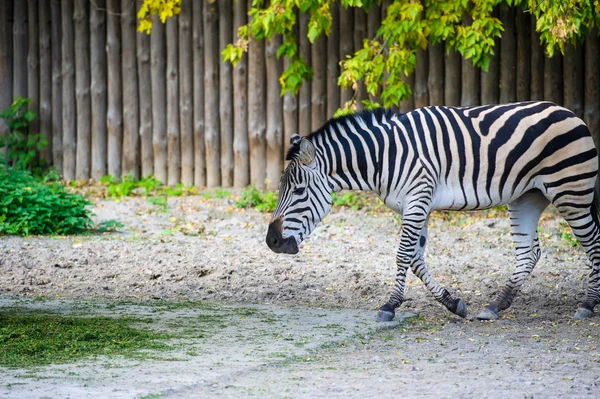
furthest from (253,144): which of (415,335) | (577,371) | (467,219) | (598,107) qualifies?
(577,371)

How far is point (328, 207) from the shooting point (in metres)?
6.91

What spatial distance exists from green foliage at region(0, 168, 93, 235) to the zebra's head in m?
3.92

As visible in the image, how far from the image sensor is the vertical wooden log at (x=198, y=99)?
13094 mm

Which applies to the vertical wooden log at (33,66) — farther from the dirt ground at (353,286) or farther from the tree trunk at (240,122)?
the tree trunk at (240,122)

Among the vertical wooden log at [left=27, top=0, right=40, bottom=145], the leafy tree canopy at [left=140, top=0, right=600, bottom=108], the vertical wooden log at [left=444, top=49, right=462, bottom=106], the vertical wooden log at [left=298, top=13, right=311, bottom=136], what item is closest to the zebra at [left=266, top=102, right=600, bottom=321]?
the leafy tree canopy at [left=140, top=0, right=600, bottom=108]

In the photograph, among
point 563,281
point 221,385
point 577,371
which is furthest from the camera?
point 563,281

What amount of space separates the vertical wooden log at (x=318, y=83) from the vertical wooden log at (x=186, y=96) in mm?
1930

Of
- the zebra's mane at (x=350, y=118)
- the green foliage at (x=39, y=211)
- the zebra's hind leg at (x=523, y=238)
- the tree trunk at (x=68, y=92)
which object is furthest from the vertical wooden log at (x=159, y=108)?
the zebra's hind leg at (x=523, y=238)

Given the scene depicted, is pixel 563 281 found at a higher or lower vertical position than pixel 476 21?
lower

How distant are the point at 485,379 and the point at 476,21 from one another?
20.4 ft

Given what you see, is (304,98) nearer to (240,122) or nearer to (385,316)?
(240,122)

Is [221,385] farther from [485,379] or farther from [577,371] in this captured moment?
[577,371]

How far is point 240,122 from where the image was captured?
12906 millimetres

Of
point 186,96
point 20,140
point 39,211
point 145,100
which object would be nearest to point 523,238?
point 39,211
